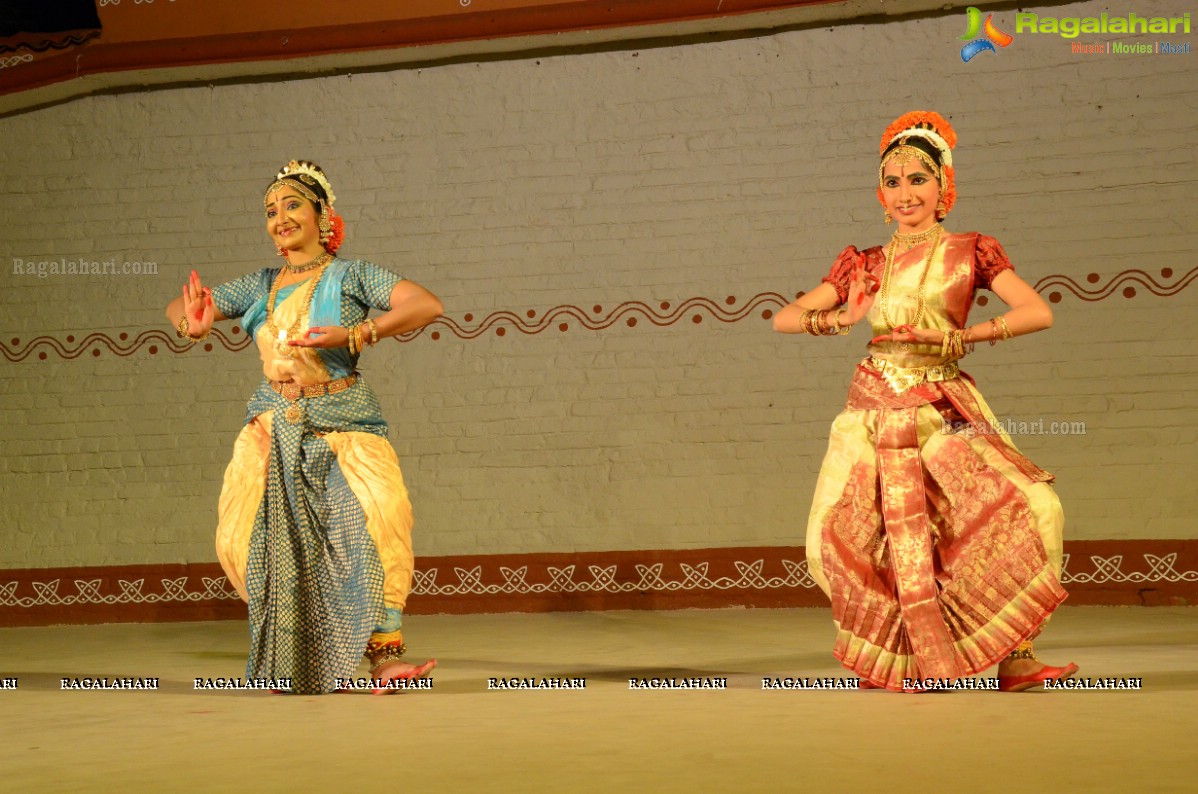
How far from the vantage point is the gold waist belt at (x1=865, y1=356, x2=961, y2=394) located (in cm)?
411

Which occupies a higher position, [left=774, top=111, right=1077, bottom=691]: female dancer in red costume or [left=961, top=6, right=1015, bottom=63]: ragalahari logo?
[left=961, top=6, right=1015, bottom=63]: ragalahari logo

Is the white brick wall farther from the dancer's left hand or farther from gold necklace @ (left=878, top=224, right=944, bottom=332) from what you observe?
the dancer's left hand

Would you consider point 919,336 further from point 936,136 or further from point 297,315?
point 297,315

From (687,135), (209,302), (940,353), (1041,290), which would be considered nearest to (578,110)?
(687,135)

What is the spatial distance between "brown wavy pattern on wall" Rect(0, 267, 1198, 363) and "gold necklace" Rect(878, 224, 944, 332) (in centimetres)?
262

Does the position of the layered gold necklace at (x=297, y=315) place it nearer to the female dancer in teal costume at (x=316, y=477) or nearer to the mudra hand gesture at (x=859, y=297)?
the female dancer in teal costume at (x=316, y=477)

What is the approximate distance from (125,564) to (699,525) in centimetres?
281

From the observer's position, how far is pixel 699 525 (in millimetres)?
7020

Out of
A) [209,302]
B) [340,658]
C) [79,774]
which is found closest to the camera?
[79,774]

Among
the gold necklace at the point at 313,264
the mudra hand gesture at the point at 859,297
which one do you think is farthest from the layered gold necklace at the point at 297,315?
the mudra hand gesture at the point at 859,297

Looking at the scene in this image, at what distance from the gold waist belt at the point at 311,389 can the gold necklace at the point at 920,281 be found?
5.17ft

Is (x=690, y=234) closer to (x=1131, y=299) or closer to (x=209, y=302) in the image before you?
(x=1131, y=299)

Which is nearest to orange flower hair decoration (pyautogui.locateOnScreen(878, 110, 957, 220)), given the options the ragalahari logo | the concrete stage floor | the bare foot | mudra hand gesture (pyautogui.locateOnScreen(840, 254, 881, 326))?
mudra hand gesture (pyautogui.locateOnScreen(840, 254, 881, 326))

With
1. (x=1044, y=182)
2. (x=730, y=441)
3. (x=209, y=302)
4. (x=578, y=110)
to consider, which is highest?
(x=578, y=110)
